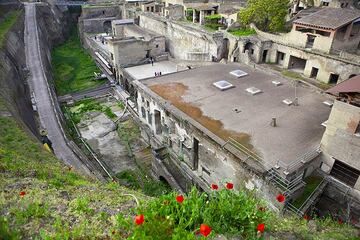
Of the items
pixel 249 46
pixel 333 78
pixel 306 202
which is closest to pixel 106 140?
pixel 249 46

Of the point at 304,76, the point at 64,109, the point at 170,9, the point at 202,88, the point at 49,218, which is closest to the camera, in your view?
the point at 49,218

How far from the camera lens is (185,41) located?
132 ft

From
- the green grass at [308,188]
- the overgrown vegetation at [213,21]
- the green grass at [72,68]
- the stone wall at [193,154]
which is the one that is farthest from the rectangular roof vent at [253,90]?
the green grass at [72,68]

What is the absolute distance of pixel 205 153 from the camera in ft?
63.7

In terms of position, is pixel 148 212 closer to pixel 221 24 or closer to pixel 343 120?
pixel 343 120

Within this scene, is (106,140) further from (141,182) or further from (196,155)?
(196,155)

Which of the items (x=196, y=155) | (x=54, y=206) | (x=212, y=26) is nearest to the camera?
(x=54, y=206)

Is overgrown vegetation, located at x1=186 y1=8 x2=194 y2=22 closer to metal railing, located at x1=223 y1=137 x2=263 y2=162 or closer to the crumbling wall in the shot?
the crumbling wall

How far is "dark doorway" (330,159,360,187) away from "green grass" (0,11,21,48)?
39716 mm

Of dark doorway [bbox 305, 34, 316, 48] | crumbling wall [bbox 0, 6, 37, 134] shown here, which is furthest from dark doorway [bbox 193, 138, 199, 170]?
dark doorway [bbox 305, 34, 316, 48]

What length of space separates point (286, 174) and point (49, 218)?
38.0 feet

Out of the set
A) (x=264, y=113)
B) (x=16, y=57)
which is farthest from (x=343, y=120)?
(x=16, y=57)

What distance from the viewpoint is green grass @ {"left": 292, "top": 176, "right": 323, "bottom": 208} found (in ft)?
51.6

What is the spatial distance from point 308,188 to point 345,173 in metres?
2.28
